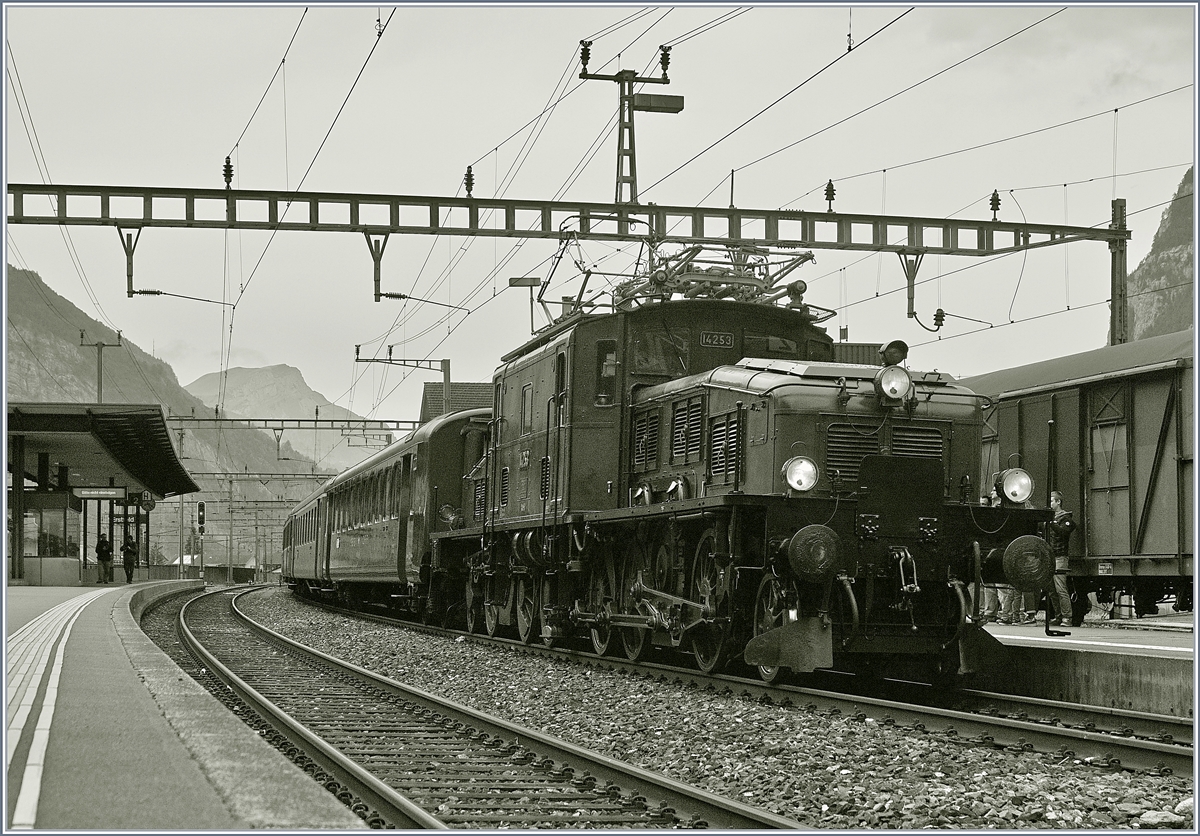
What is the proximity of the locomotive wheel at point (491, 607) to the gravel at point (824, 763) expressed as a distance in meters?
5.51

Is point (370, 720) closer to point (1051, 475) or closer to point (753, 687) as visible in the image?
point (753, 687)

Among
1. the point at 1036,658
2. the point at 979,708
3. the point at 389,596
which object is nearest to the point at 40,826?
the point at 979,708

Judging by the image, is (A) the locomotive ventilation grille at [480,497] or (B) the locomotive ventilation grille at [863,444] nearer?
(B) the locomotive ventilation grille at [863,444]

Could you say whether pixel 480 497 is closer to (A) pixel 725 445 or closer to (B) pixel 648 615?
(B) pixel 648 615

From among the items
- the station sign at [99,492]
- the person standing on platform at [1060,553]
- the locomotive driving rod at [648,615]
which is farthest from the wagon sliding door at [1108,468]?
the station sign at [99,492]

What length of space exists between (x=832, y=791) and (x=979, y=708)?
12.9ft

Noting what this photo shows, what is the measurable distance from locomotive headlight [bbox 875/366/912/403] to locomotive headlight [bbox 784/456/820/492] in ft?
3.19

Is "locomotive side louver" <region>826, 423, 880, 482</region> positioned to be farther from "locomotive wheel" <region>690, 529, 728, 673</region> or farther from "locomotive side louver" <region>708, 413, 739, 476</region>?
"locomotive wheel" <region>690, 529, 728, 673</region>

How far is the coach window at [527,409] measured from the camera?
1552 centimetres

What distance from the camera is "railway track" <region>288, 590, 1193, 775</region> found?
765 centimetres

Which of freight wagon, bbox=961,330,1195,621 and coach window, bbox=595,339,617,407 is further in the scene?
freight wagon, bbox=961,330,1195,621

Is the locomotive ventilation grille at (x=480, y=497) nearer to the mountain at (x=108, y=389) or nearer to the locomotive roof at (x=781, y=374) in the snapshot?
the locomotive roof at (x=781, y=374)

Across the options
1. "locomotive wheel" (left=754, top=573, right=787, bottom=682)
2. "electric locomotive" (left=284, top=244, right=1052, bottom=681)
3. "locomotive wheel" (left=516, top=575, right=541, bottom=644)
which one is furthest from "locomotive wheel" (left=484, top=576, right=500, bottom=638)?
"locomotive wheel" (left=754, top=573, right=787, bottom=682)

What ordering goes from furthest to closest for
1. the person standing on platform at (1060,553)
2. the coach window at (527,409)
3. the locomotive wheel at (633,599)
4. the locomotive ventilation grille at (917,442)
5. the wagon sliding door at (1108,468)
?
1. the wagon sliding door at (1108,468)
2. the coach window at (527,409)
3. the person standing on platform at (1060,553)
4. the locomotive wheel at (633,599)
5. the locomotive ventilation grille at (917,442)
